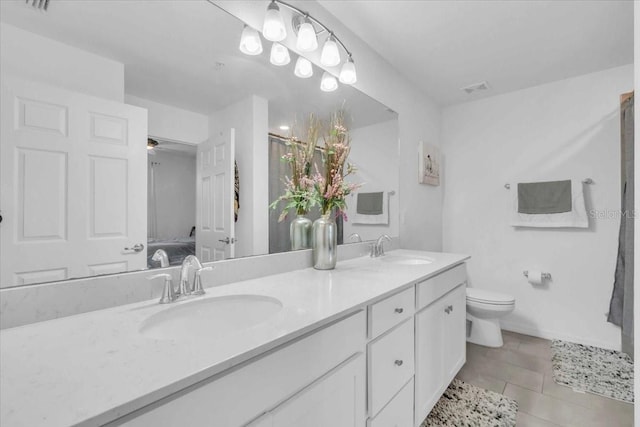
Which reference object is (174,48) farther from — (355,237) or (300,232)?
(355,237)

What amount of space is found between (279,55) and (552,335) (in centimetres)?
318

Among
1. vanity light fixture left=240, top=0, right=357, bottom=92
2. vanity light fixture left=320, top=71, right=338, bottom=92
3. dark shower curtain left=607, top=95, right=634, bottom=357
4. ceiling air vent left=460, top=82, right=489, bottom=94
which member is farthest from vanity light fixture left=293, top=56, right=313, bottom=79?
dark shower curtain left=607, top=95, right=634, bottom=357

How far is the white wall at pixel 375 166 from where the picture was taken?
2.00 m

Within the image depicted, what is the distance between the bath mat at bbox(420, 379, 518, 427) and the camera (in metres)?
1.53

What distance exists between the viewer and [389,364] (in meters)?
1.15

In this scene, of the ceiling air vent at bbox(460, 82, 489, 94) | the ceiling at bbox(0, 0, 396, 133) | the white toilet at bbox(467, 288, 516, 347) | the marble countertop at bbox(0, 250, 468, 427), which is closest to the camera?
the marble countertop at bbox(0, 250, 468, 427)

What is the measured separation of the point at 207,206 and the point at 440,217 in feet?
8.65

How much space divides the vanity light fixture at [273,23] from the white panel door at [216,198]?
1.58 feet

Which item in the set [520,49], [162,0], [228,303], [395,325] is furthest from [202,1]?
[520,49]

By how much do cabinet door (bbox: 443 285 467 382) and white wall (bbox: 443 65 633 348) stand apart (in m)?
1.25

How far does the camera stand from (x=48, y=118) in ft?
2.70

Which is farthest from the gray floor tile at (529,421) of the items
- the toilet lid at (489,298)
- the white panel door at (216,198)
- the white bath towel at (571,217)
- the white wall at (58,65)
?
the white wall at (58,65)

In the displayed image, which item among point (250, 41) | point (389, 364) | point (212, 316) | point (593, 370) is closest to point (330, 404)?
point (389, 364)

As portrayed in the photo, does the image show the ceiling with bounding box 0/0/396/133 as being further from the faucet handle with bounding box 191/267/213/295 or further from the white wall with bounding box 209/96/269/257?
the faucet handle with bounding box 191/267/213/295
